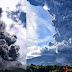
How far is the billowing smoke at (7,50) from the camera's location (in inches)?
170

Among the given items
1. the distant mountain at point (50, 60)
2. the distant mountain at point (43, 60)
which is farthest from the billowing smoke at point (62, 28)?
the distant mountain at point (43, 60)

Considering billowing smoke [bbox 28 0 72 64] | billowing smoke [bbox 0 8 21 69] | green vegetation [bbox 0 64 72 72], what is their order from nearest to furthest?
billowing smoke [bbox 0 8 21 69]
green vegetation [bbox 0 64 72 72]
billowing smoke [bbox 28 0 72 64]

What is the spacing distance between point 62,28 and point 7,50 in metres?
1.65

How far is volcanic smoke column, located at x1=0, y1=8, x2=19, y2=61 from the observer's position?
14.2 ft

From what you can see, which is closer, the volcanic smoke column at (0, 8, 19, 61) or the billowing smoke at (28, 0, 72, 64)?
the volcanic smoke column at (0, 8, 19, 61)

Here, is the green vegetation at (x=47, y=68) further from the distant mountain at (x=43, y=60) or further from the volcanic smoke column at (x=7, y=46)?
the volcanic smoke column at (x=7, y=46)

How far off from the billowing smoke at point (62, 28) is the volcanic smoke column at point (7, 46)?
0.92 m

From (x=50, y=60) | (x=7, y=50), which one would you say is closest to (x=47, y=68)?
(x=50, y=60)

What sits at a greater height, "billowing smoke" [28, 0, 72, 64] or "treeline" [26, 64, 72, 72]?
"billowing smoke" [28, 0, 72, 64]

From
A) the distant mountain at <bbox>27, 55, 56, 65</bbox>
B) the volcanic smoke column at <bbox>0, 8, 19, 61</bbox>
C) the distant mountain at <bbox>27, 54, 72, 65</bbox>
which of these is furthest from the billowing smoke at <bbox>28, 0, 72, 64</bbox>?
the volcanic smoke column at <bbox>0, 8, 19, 61</bbox>

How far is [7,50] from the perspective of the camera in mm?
4383

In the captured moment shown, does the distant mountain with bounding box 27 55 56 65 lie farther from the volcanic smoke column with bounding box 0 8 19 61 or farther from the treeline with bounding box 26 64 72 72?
the volcanic smoke column with bounding box 0 8 19 61

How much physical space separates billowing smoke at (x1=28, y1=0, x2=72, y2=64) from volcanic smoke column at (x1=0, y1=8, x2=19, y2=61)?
923 millimetres

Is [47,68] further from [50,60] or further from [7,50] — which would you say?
[7,50]
